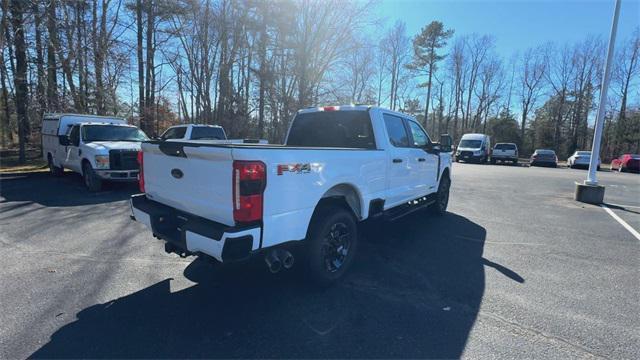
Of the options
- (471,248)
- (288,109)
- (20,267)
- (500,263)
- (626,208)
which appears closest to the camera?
(20,267)

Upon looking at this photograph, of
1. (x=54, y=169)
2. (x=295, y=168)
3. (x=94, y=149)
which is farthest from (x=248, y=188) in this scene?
(x=54, y=169)

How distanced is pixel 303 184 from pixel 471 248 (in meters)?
3.41

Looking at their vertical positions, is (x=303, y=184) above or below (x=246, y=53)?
below

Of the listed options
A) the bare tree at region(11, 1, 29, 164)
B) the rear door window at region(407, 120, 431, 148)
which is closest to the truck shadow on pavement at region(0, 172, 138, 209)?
the bare tree at region(11, 1, 29, 164)

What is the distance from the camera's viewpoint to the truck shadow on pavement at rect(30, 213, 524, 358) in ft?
8.71

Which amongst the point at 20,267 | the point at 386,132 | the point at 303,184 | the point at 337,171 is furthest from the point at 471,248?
the point at 20,267

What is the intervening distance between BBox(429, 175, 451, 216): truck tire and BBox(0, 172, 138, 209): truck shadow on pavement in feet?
25.1

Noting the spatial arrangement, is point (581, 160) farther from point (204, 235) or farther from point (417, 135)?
point (204, 235)

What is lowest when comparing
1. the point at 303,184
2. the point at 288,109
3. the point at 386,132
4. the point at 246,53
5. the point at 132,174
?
the point at 132,174

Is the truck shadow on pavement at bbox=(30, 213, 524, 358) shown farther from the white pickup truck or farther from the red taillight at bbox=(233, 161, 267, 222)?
the red taillight at bbox=(233, 161, 267, 222)

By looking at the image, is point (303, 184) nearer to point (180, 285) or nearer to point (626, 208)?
point (180, 285)

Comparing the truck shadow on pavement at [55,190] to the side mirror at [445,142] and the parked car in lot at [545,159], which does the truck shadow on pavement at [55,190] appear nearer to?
the side mirror at [445,142]

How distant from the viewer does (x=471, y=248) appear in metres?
5.25

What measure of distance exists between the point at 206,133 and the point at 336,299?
1154cm
